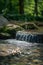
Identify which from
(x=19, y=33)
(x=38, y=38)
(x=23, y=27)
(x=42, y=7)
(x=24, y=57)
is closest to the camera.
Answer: (x=24, y=57)

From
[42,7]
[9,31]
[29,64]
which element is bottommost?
[42,7]

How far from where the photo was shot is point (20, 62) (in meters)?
7.79

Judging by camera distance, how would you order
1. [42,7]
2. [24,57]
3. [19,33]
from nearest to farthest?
1. [24,57]
2. [19,33]
3. [42,7]

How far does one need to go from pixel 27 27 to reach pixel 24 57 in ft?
27.7

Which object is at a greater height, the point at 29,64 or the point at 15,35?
the point at 29,64

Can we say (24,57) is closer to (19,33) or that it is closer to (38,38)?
(38,38)

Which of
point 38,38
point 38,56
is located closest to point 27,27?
point 38,38

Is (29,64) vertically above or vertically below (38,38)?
above

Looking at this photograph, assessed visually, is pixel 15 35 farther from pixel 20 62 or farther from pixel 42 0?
pixel 42 0

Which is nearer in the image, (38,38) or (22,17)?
(38,38)

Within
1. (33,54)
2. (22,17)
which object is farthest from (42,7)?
(33,54)

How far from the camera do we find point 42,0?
34.3 meters

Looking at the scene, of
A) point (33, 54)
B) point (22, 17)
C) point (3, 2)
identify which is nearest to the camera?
point (33, 54)

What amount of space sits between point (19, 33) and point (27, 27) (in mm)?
2419
